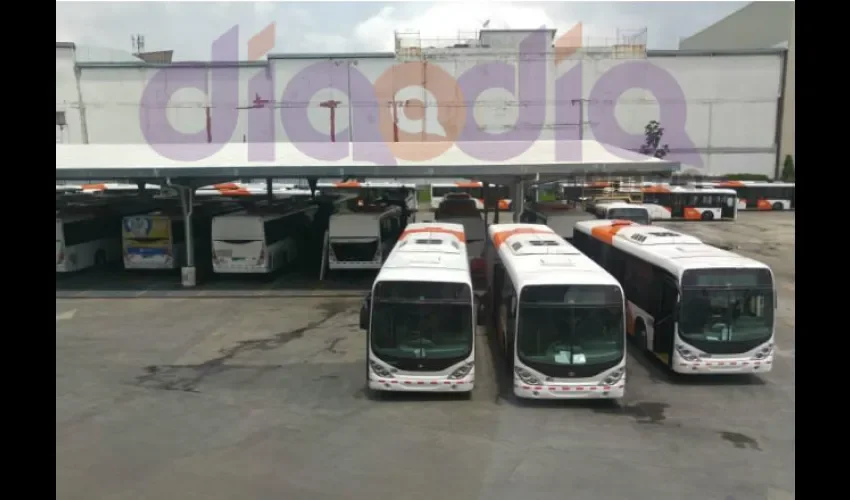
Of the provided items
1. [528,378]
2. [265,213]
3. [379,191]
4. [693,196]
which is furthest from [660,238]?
[693,196]

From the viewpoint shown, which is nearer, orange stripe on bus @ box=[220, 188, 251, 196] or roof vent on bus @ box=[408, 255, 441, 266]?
roof vent on bus @ box=[408, 255, 441, 266]

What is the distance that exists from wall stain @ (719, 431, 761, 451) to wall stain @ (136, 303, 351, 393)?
7009mm

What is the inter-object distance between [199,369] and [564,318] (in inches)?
245

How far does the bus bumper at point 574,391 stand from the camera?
9211mm

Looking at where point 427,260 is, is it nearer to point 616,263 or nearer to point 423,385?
point 423,385

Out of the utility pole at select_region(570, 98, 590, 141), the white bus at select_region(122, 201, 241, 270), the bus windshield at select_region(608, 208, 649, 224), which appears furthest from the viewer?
the utility pole at select_region(570, 98, 590, 141)

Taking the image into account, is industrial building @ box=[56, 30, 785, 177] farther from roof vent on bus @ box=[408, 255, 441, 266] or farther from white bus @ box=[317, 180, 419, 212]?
roof vent on bus @ box=[408, 255, 441, 266]

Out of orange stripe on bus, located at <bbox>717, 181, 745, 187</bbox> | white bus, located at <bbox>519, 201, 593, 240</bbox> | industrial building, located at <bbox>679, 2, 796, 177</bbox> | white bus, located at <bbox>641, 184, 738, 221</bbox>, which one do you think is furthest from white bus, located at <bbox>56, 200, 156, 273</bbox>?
industrial building, located at <bbox>679, 2, 796, 177</bbox>

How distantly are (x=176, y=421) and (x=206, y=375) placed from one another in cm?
220

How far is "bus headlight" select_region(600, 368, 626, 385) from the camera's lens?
30.2 feet

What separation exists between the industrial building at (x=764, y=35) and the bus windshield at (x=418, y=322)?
140 feet
